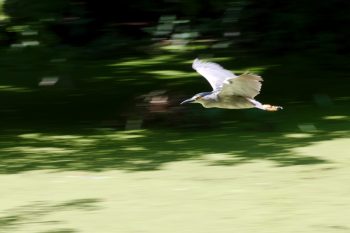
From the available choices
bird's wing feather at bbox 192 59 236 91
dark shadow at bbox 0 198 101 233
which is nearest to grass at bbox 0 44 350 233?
dark shadow at bbox 0 198 101 233

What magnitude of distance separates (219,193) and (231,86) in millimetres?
2794

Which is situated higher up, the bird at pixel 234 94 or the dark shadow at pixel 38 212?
the dark shadow at pixel 38 212

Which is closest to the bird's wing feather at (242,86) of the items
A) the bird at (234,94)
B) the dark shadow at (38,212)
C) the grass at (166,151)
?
the bird at (234,94)

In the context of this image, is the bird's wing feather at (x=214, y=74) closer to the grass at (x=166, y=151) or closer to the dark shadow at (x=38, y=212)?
the grass at (x=166, y=151)

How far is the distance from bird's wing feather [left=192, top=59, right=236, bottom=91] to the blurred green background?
4.02 feet

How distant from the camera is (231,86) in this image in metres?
4.93

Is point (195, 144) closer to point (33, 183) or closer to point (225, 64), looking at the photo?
point (33, 183)

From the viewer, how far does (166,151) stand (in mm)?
9609

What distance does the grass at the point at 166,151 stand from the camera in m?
6.90

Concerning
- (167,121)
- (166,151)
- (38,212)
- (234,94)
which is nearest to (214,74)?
(234,94)

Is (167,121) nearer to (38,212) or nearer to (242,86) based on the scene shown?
(38,212)

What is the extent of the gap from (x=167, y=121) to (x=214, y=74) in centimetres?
551

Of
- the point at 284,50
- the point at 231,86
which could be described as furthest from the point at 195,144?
the point at 231,86

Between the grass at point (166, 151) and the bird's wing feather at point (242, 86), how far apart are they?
1.61 m
